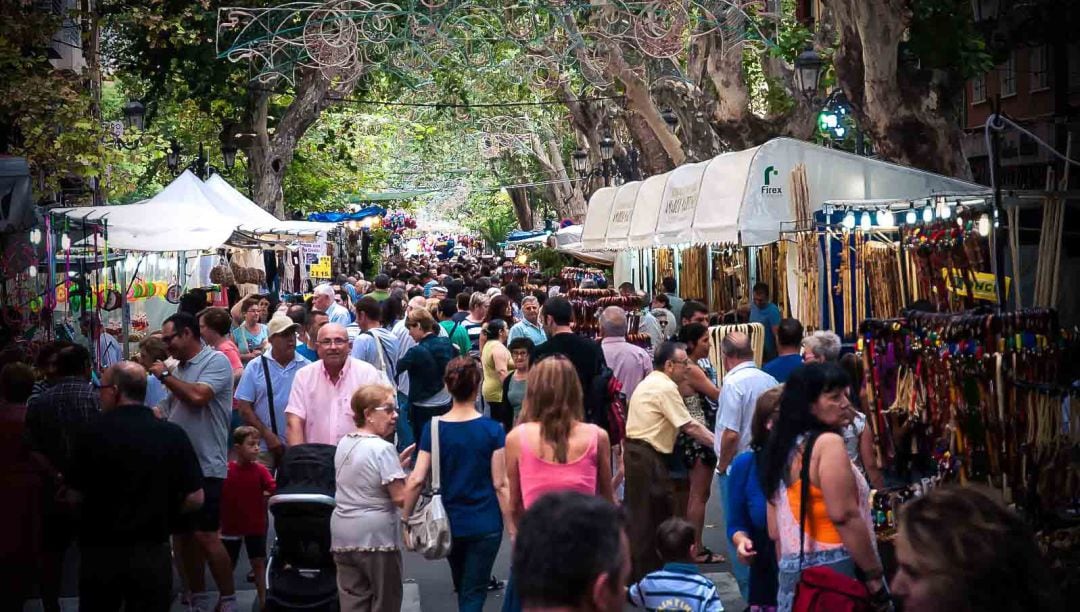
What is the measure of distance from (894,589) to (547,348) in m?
6.93

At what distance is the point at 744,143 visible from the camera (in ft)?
72.9

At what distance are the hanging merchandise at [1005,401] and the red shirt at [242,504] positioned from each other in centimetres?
428

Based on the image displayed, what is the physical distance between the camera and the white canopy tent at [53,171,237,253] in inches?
695

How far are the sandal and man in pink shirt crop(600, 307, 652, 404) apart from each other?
1.58m

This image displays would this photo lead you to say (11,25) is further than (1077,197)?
Yes

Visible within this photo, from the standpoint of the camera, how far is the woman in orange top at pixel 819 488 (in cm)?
568

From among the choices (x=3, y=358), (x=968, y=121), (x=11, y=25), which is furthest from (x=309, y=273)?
(x=3, y=358)

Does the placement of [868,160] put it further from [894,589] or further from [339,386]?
[894,589]

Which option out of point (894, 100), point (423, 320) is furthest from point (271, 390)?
point (894, 100)

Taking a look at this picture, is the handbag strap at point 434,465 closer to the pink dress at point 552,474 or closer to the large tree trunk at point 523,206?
the pink dress at point 552,474

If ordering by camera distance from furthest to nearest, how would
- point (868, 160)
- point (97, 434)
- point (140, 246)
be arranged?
point (140, 246), point (868, 160), point (97, 434)

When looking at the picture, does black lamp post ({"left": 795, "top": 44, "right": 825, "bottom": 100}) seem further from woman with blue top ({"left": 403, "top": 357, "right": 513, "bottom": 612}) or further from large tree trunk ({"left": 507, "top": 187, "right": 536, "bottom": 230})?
large tree trunk ({"left": 507, "top": 187, "right": 536, "bottom": 230})

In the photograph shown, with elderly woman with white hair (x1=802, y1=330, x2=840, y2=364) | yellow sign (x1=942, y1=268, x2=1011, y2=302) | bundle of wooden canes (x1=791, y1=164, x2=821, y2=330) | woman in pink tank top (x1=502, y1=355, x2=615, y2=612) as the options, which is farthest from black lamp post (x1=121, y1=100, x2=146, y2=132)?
woman in pink tank top (x1=502, y1=355, x2=615, y2=612)

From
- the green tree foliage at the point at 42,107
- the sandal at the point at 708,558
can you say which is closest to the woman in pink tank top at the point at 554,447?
the sandal at the point at 708,558
